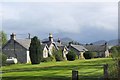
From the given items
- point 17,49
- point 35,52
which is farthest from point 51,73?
point 17,49

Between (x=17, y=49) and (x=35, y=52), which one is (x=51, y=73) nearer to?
(x=35, y=52)

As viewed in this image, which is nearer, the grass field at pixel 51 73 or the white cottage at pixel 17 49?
the grass field at pixel 51 73

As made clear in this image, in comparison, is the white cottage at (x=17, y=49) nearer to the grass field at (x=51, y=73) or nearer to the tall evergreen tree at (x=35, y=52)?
the tall evergreen tree at (x=35, y=52)

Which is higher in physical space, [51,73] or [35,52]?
[35,52]

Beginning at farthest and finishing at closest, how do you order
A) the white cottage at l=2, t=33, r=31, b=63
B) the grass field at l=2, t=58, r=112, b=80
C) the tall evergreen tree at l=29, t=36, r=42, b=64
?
the white cottage at l=2, t=33, r=31, b=63 < the tall evergreen tree at l=29, t=36, r=42, b=64 < the grass field at l=2, t=58, r=112, b=80

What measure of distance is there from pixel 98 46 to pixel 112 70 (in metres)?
101

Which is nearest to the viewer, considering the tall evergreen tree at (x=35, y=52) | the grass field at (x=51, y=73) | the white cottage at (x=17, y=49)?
the grass field at (x=51, y=73)

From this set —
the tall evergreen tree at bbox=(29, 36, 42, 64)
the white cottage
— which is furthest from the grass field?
the white cottage

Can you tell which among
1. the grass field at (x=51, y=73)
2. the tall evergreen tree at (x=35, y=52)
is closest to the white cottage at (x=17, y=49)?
the tall evergreen tree at (x=35, y=52)


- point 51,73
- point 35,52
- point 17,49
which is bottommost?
point 51,73

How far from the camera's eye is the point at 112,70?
13.1 m

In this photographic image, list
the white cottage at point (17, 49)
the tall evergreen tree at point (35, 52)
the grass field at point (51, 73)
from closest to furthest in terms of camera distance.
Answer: the grass field at point (51, 73), the tall evergreen tree at point (35, 52), the white cottage at point (17, 49)

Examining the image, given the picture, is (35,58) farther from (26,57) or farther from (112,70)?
(112,70)

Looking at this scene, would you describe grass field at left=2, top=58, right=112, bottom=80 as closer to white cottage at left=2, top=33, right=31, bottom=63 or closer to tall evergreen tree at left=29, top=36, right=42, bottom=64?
tall evergreen tree at left=29, top=36, right=42, bottom=64
